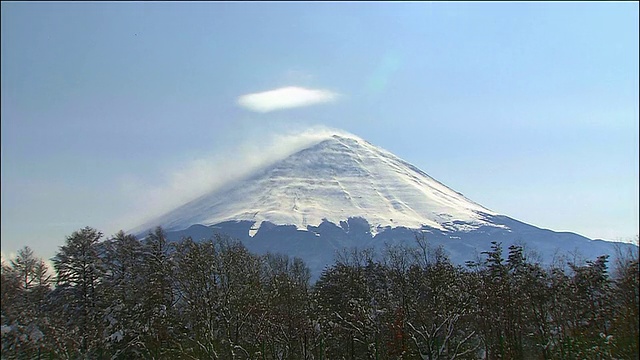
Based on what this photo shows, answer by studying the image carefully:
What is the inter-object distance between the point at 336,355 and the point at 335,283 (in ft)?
12.6

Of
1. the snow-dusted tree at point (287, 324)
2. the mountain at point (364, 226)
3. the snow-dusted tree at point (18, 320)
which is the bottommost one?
the snow-dusted tree at point (287, 324)

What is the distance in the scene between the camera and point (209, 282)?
65.3 feet

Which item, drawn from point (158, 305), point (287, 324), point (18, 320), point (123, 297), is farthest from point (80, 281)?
point (18, 320)

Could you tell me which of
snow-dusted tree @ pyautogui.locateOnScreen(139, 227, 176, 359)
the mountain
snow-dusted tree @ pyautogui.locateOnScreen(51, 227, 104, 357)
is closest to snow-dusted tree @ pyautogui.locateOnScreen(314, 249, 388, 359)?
snow-dusted tree @ pyautogui.locateOnScreen(139, 227, 176, 359)

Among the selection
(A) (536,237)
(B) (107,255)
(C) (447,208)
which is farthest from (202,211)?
(B) (107,255)

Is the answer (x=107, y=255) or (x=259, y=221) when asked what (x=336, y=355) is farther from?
(x=259, y=221)

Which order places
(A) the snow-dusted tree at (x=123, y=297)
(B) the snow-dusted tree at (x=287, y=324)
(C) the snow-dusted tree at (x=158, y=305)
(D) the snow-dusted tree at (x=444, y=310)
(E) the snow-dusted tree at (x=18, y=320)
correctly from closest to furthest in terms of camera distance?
(E) the snow-dusted tree at (x=18, y=320), (D) the snow-dusted tree at (x=444, y=310), (C) the snow-dusted tree at (x=158, y=305), (A) the snow-dusted tree at (x=123, y=297), (B) the snow-dusted tree at (x=287, y=324)

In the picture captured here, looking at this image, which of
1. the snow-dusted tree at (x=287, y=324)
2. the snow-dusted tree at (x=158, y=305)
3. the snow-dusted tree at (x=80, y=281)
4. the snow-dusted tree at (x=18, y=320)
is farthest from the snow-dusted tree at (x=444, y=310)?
the snow-dusted tree at (x=80, y=281)


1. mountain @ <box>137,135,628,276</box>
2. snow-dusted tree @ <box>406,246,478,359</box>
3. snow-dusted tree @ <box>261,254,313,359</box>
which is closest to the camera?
snow-dusted tree @ <box>406,246,478,359</box>

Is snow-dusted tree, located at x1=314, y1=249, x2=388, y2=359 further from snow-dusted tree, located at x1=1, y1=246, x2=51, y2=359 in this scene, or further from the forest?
snow-dusted tree, located at x1=1, y1=246, x2=51, y2=359

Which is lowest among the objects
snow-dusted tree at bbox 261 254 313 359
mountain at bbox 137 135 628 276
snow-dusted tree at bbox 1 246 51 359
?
snow-dusted tree at bbox 261 254 313 359

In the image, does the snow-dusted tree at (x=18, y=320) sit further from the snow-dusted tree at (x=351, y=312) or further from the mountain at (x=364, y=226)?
the mountain at (x=364, y=226)

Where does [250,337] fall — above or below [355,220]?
below

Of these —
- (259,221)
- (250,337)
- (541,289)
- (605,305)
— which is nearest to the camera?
(605,305)
